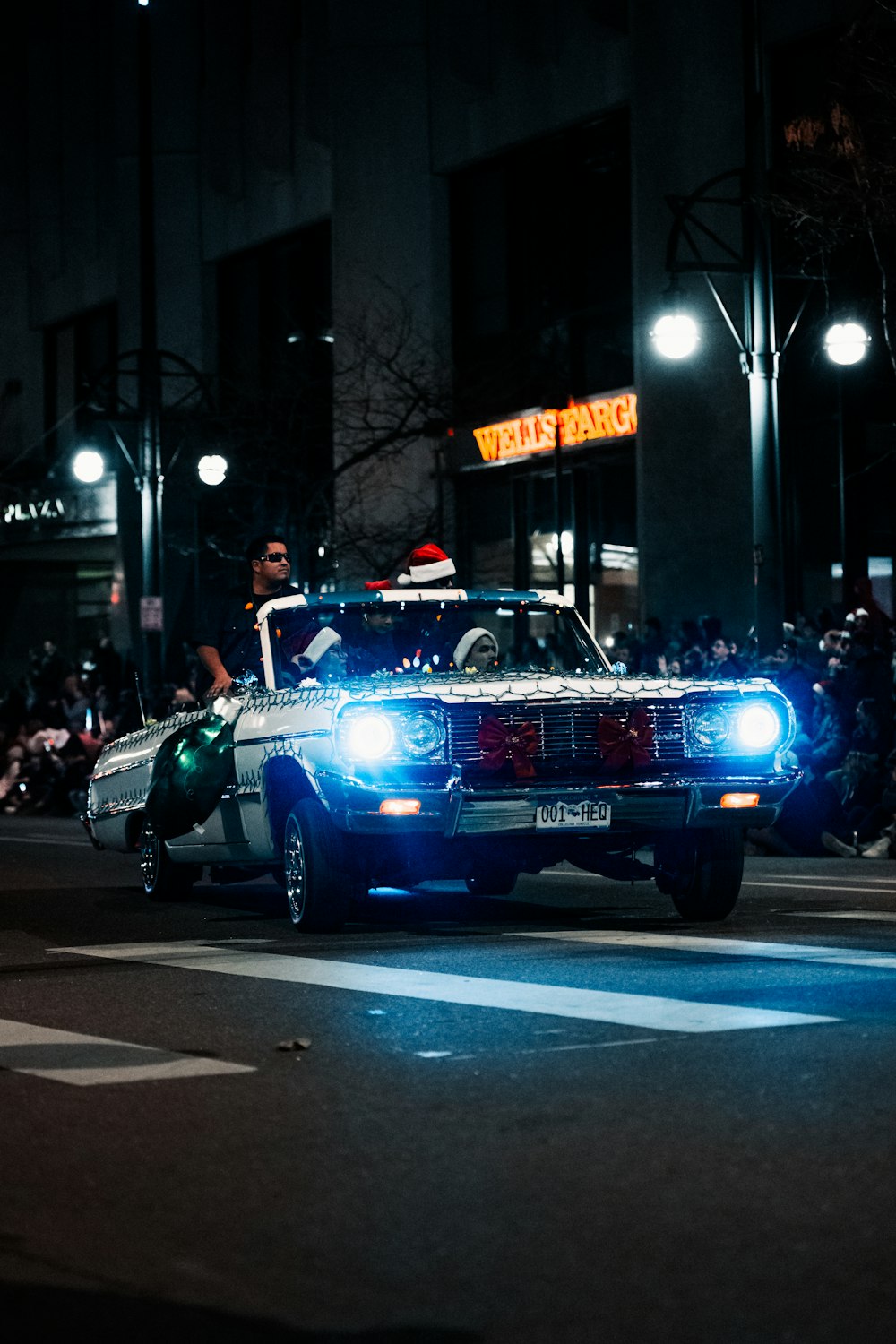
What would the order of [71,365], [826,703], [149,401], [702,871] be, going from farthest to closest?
1. [71,365]
2. [149,401]
3. [826,703]
4. [702,871]

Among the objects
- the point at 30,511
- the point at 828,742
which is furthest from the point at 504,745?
the point at 30,511

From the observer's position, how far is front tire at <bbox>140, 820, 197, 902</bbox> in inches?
568

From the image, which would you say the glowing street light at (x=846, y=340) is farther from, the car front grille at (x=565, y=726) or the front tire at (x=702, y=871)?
the car front grille at (x=565, y=726)

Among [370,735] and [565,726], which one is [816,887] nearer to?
[565,726]

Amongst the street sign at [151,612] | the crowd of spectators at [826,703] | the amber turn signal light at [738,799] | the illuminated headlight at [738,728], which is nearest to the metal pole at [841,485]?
the crowd of spectators at [826,703]

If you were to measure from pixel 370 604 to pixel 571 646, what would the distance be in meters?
1.18

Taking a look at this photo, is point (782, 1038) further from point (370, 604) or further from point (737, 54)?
point (737, 54)

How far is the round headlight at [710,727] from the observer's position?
38.8 ft

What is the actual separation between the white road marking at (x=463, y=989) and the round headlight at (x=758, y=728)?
2514 mm

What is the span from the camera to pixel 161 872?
1453 centimetres

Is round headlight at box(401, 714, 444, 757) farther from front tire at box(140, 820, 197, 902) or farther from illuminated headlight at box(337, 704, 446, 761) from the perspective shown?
front tire at box(140, 820, 197, 902)

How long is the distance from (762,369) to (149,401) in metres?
13.1

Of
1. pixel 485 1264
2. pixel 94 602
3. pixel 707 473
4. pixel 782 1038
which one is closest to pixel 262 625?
pixel 782 1038

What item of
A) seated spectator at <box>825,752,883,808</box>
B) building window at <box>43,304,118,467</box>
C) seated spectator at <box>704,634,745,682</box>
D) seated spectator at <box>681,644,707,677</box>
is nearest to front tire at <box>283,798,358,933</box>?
seated spectator at <box>825,752,883,808</box>
